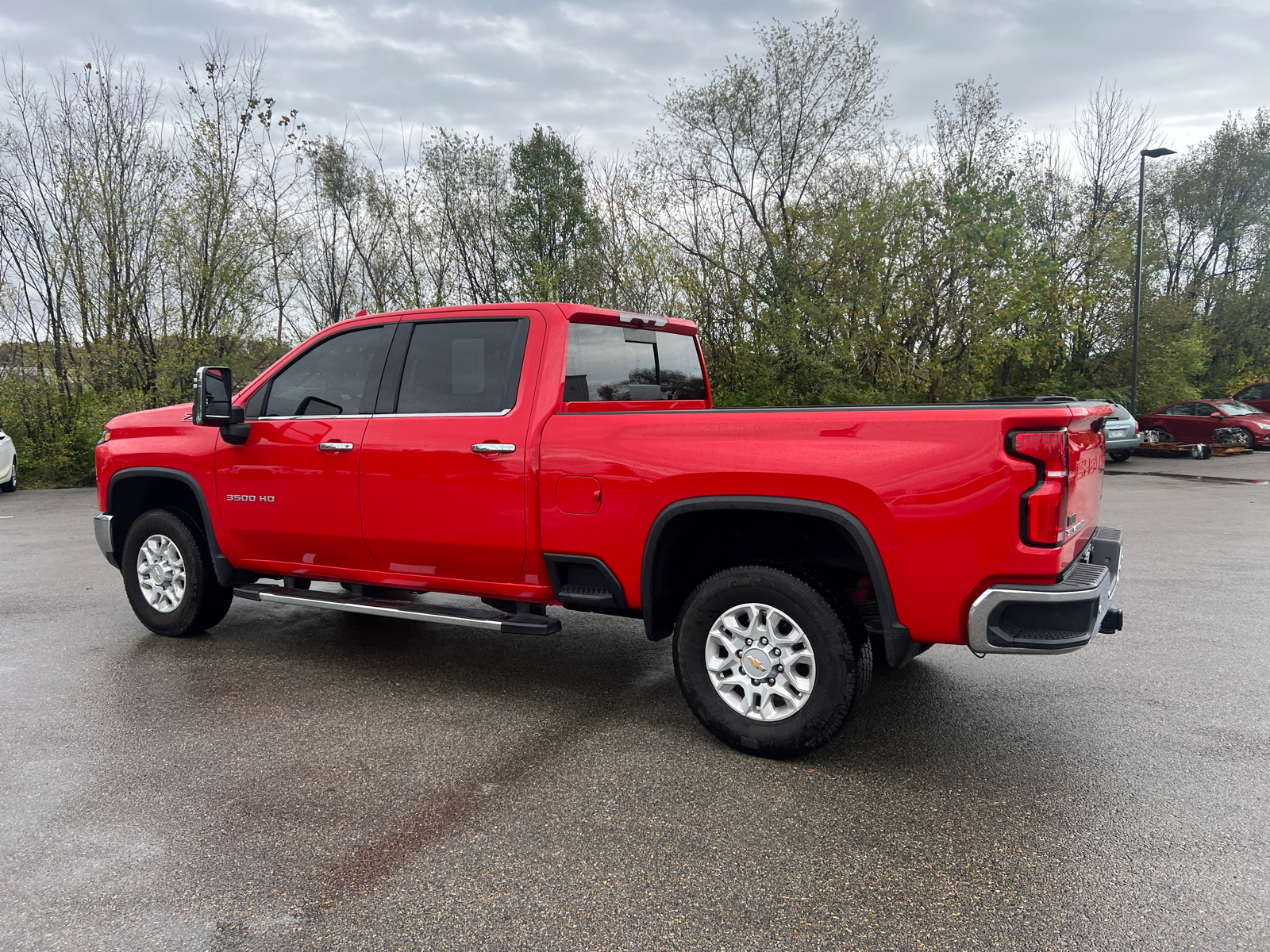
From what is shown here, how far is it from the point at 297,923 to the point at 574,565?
1969 millimetres

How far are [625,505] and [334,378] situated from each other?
2087mm

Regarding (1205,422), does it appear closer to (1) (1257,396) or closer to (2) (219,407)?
(1) (1257,396)

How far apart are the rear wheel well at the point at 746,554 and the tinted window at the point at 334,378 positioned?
1927mm

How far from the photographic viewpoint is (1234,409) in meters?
22.1

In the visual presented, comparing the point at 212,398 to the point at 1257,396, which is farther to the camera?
the point at 1257,396

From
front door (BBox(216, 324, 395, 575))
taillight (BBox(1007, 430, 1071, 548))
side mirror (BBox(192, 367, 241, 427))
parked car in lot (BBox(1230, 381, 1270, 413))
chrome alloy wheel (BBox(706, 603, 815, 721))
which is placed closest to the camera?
taillight (BBox(1007, 430, 1071, 548))

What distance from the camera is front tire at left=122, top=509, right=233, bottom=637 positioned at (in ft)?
17.9

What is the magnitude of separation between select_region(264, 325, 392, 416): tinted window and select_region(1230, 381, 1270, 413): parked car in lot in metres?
28.3

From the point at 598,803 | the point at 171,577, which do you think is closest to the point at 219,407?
the point at 171,577

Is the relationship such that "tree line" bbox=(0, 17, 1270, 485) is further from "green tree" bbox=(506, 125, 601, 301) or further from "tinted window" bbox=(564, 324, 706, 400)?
"tinted window" bbox=(564, 324, 706, 400)

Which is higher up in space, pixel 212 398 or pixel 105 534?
pixel 212 398

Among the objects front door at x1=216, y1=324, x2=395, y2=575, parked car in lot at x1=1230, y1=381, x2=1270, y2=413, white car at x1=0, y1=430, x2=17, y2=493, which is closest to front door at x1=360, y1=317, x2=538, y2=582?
front door at x1=216, y1=324, x2=395, y2=575

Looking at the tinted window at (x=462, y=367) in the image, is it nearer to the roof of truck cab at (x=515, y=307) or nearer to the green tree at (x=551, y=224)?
the roof of truck cab at (x=515, y=307)

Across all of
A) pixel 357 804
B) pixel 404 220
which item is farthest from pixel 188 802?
pixel 404 220
